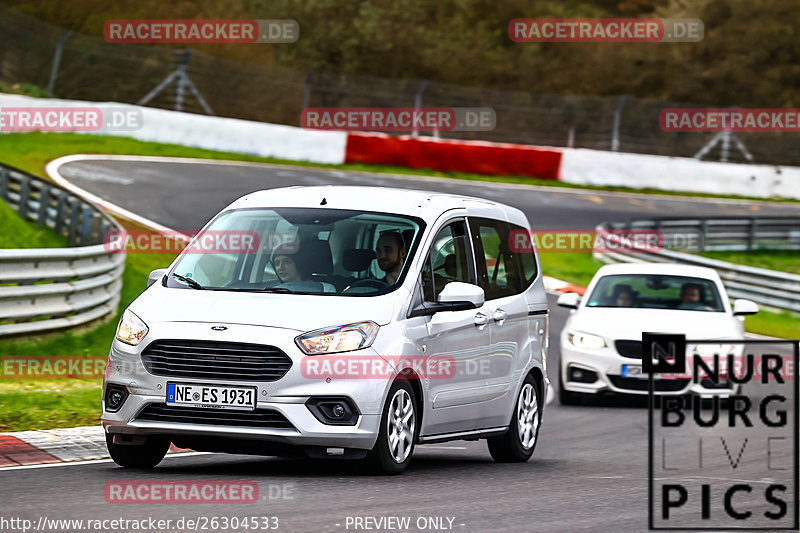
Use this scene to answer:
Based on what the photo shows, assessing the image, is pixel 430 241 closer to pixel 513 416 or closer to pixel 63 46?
pixel 513 416

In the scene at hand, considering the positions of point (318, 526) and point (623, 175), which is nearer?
point (318, 526)

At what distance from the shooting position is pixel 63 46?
35594 mm

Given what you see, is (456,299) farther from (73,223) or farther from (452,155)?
(452,155)

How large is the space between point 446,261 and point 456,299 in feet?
1.93

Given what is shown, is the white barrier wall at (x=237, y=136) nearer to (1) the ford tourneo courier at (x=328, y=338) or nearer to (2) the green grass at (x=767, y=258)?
(2) the green grass at (x=767, y=258)

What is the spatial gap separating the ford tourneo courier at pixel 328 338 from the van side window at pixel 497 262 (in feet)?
0.07

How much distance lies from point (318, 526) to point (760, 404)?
A: 2.21 metres

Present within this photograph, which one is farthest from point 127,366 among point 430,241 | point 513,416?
point 513,416

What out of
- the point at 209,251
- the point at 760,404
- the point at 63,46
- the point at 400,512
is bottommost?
the point at 400,512

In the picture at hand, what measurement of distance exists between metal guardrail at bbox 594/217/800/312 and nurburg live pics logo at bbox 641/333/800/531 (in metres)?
17.4

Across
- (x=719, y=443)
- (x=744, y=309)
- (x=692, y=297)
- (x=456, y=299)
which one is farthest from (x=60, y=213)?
(x=719, y=443)

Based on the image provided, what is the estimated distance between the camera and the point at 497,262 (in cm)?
1109

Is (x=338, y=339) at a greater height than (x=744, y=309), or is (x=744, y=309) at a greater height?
(x=338, y=339)

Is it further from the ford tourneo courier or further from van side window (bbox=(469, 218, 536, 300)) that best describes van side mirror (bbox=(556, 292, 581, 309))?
the ford tourneo courier
